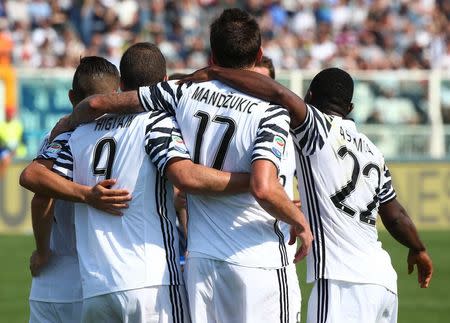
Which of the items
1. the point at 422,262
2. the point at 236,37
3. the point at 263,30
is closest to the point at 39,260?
the point at 236,37

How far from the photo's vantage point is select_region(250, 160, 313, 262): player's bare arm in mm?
5000

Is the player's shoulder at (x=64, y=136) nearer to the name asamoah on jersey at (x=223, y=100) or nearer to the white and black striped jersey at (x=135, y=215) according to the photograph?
the white and black striped jersey at (x=135, y=215)

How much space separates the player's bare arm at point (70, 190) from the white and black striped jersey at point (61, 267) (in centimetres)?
40

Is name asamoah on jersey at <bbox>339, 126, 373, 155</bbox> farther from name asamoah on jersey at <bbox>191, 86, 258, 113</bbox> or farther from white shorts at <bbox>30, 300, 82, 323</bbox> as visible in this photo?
white shorts at <bbox>30, 300, 82, 323</bbox>

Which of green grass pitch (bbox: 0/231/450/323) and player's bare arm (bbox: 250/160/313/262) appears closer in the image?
player's bare arm (bbox: 250/160/313/262)

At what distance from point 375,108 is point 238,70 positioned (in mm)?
15124

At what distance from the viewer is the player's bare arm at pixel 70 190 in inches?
210

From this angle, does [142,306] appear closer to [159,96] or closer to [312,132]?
[159,96]

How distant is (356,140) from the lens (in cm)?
568

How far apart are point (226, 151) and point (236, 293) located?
2.31 feet

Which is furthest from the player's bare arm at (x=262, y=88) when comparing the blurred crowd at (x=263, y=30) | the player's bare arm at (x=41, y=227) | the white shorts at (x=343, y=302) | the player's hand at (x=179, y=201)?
the blurred crowd at (x=263, y=30)

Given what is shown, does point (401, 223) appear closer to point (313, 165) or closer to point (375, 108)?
point (313, 165)

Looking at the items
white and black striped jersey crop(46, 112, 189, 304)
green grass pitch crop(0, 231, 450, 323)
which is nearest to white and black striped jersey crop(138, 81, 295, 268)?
white and black striped jersey crop(46, 112, 189, 304)

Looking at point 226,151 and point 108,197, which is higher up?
point 226,151
